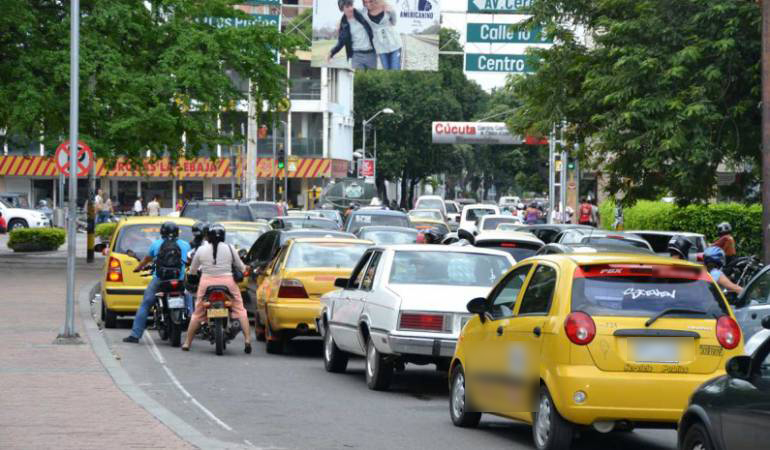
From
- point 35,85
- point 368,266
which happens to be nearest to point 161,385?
point 368,266

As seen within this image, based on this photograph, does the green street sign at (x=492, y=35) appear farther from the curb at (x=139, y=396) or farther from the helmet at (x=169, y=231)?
the helmet at (x=169, y=231)

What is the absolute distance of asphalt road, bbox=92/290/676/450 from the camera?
12.0 m

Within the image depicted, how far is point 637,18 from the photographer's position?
31.0 m

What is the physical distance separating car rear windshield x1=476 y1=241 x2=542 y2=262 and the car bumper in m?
12.4

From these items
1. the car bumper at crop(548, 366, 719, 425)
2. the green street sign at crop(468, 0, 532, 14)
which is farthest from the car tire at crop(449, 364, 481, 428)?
the green street sign at crop(468, 0, 532, 14)

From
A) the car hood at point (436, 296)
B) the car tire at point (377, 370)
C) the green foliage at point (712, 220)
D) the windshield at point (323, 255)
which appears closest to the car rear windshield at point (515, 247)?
the windshield at point (323, 255)

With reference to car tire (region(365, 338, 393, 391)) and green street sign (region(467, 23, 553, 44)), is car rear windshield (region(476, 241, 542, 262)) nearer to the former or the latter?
car tire (region(365, 338, 393, 391))

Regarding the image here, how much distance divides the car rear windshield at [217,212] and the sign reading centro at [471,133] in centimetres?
4693

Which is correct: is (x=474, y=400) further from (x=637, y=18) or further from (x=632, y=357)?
(x=637, y=18)

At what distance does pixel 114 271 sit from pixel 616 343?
13562mm

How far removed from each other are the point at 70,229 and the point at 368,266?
5.21 meters

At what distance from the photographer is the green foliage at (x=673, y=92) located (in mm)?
28875

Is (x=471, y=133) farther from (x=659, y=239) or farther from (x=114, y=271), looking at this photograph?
(x=114, y=271)

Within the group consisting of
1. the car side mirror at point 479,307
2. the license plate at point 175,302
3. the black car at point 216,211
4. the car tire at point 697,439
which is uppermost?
the black car at point 216,211
